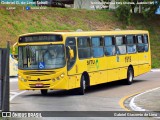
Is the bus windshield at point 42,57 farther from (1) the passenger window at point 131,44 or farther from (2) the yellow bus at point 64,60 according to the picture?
(1) the passenger window at point 131,44

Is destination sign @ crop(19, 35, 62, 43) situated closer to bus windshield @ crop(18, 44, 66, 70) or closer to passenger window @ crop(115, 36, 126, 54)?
bus windshield @ crop(18, 44, 66, 70)

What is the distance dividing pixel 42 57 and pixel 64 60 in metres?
0.96

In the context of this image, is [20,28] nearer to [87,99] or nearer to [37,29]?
[37,29]

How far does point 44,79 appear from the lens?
71.4 feet

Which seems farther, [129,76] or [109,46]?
[129,76]

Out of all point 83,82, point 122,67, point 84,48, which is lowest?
point 83,82

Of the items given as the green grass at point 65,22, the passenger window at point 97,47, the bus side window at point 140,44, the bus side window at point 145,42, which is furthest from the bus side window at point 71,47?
the green grass at point 65,22

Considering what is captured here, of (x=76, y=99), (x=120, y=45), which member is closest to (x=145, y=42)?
(x=120, y=45)

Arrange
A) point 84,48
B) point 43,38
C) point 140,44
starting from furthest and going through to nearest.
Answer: point 140,44 → point 84,48 → point 43,38

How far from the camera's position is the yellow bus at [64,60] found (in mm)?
21766

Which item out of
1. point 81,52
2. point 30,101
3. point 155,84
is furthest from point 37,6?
point 30,101

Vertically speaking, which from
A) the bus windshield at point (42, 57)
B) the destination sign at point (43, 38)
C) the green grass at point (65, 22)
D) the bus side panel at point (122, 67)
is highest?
the green grass at point (65, 22)

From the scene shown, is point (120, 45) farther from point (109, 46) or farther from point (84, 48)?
point (84, 48)

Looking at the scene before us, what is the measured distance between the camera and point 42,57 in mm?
21953
